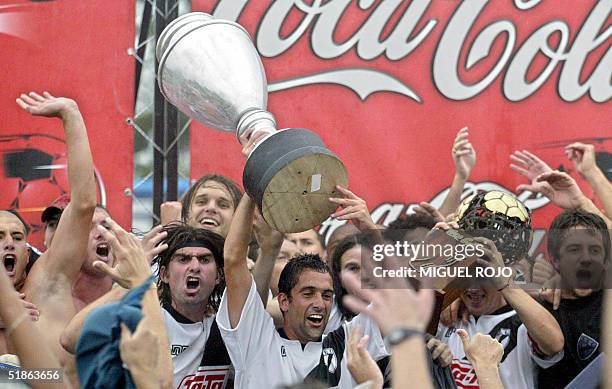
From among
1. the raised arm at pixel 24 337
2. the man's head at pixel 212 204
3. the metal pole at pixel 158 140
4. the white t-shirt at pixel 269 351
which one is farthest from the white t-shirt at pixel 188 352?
the metal pole at pixel 158 140

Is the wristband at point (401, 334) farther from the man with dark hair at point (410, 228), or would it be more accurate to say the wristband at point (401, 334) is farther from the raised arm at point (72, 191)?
the man with dark hair at point (410, 228)

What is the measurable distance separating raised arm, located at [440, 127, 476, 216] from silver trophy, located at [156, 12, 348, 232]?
1.56 metres

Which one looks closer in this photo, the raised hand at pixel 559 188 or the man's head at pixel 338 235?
the raised hand at pixel 559 188

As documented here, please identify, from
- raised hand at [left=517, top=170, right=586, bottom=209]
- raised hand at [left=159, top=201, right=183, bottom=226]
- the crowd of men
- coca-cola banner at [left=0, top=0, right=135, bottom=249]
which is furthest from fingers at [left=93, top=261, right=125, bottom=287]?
coca-cola banner at [left=0, top=0, right=135, bottom=249]

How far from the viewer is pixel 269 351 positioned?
388cm

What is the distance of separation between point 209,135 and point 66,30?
839 mm

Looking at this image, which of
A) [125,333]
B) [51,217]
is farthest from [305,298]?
A: [125,333]

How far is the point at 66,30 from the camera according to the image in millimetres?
5348

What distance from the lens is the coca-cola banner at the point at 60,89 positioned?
524 centimetres

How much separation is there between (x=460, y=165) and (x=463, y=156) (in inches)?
1.8

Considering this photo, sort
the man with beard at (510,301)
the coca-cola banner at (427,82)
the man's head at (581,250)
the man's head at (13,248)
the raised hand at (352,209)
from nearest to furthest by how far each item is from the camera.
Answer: the raised hand at (352,209) → the man with beard at (510,301) → the man's head at (581,250) → the man's head at (13,248) → the coca-cola banner at (427,82)

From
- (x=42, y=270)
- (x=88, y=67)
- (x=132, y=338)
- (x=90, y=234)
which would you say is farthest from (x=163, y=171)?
(x=132, y=338)

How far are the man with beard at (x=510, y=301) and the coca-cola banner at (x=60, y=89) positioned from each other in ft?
6.17

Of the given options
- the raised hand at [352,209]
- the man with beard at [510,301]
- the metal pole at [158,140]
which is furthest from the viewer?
the metal pole at [158,140]
